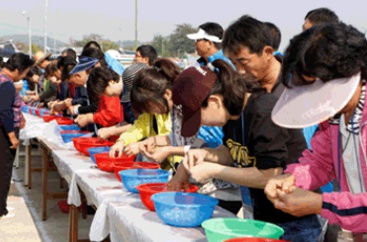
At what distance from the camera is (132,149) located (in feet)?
7.80

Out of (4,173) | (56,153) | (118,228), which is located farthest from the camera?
(4,173)

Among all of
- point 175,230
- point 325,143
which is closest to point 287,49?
point 325,143

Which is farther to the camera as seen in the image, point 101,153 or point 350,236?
point 101,153

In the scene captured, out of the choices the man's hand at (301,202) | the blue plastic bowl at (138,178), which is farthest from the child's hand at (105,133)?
the man's hand at (301,202)

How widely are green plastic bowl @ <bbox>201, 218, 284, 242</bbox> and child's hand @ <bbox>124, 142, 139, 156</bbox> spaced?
97 centimetres

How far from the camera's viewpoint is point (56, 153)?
3266 mm

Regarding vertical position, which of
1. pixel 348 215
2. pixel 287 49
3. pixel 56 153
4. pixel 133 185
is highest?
pixel 287 49

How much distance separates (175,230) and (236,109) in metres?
0.42

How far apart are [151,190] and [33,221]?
2.57m

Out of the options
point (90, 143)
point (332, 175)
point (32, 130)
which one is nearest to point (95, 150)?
point (90, 143)

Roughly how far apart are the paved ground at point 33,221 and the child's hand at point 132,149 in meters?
1.39

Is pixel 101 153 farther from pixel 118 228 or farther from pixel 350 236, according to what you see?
pixel 350 236

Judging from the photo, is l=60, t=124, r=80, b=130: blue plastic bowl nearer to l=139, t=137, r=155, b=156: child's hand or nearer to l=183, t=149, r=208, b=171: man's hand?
l=139, t=137, r=155, b=156: child's hand

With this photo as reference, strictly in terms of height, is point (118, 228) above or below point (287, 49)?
below
